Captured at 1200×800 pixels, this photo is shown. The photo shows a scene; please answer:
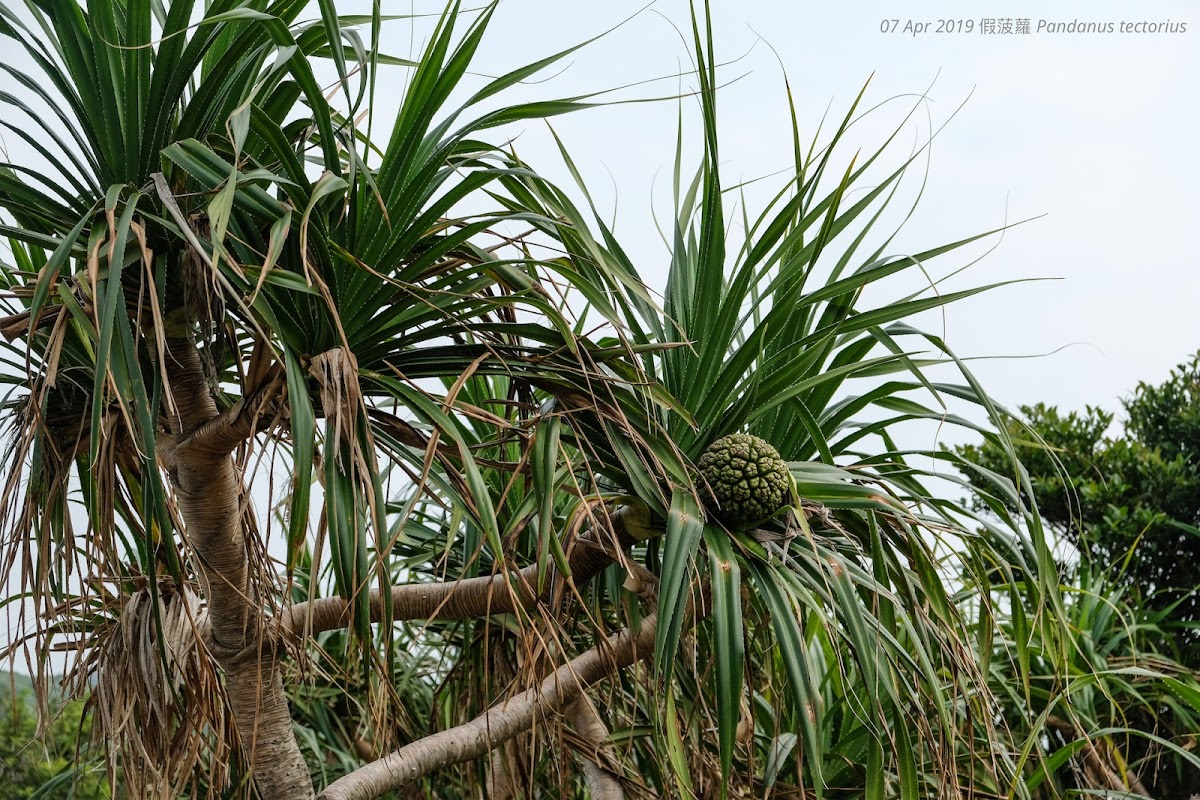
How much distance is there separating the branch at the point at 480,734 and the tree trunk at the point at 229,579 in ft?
0.29

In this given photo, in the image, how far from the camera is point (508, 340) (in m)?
1.33

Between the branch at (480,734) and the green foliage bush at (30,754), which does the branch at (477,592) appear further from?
the green foliage bush at (30,754)

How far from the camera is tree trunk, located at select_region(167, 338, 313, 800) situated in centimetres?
117

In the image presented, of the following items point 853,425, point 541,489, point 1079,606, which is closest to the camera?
point 541,489

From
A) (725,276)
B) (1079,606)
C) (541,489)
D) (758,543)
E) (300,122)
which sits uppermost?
(300,122)

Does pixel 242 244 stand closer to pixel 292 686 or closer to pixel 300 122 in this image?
pixel 300 122

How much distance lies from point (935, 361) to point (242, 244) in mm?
799

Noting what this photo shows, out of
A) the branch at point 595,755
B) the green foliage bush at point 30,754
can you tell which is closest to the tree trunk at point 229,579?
the branch at point 595,755

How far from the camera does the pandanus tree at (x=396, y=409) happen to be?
0.98 m

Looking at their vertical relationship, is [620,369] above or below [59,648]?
above

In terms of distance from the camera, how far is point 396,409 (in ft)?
4.37

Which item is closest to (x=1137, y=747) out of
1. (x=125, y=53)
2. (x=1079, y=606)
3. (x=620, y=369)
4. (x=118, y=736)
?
(x=1079, y=606)

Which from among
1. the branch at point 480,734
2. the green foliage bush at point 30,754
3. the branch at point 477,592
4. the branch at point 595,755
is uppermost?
the branch at point 477,592

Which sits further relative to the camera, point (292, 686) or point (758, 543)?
point (292, 686)
